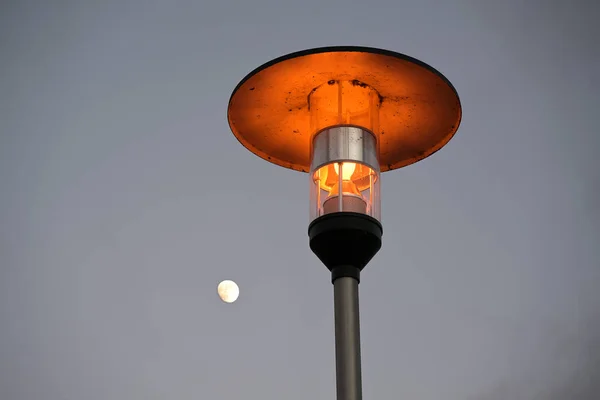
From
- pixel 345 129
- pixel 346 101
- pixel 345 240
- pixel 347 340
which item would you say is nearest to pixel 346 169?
pixel 345 129

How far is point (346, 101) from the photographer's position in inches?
269

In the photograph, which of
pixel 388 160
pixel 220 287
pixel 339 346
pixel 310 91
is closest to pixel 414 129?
pixel 388 160

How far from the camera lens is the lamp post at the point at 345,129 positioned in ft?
20.7

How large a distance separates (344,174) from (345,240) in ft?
1.52

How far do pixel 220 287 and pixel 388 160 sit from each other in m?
16.6

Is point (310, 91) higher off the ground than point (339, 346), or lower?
higher

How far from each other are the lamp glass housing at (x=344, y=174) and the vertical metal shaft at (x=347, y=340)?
1.61 feet

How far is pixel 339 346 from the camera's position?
19.7 feet

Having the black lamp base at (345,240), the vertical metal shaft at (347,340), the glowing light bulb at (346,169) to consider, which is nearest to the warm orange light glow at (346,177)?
the glowing light bulb at (346,169)

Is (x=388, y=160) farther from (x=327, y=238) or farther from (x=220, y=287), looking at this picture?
(x=220, y=287)

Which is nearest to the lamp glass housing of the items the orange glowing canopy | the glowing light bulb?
the glowing light bulb

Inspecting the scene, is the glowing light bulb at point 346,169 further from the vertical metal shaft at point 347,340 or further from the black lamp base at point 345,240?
the vertical metal shaft at point 347,340

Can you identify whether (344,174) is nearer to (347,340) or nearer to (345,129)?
(345,129)

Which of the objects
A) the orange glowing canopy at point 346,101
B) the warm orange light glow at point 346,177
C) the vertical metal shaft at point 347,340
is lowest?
the vertical metal shaft at point 347,340
